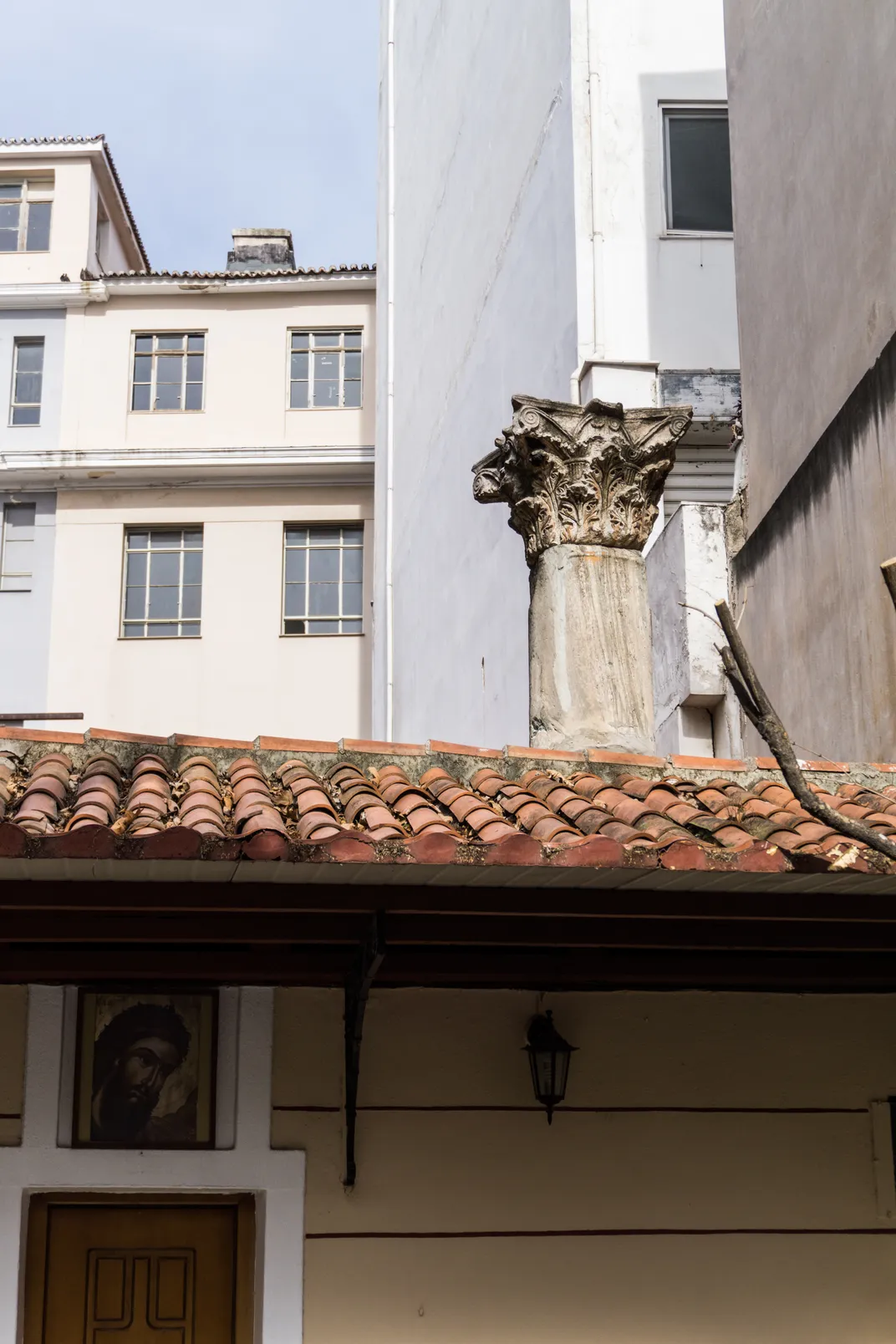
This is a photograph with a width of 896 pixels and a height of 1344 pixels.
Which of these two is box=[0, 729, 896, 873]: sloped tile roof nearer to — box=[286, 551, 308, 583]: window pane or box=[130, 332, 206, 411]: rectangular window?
box=[286, 551, 308, 583]: window pane

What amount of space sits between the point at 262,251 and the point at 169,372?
4.11 meters

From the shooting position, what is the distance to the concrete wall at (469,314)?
14.6 m

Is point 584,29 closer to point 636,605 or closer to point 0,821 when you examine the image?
point 636,605

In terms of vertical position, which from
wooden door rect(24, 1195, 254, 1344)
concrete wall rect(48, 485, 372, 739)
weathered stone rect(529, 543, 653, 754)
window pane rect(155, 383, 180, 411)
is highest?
window pane rect(155, 383, 180, 411)

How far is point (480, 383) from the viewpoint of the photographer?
1708 centimetres

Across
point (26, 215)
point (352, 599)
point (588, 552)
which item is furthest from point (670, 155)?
point (26, 215)

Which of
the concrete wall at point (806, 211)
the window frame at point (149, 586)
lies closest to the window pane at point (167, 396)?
the window frame at point (149, 586)

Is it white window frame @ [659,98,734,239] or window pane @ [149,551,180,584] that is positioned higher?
window pane @ [149,551,180,584]

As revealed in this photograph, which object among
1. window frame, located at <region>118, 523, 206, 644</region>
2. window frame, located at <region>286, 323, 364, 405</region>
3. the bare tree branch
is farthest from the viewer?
window frame, located at <region>286, 323, 364, 405</region>

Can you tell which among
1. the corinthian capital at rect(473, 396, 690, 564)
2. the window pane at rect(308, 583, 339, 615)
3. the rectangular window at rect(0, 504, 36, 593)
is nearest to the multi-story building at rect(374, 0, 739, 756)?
the corinthian capital at rect(473, 396, 690, 564)

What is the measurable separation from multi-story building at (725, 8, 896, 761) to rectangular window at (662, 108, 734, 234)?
2215 millimetres

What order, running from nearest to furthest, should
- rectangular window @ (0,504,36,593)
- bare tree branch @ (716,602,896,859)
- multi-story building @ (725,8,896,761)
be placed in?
bare tree branch @ (716,602,896,859), multi-story building @ (725,8,896,761), rectangular window @ (0,504,36,593)

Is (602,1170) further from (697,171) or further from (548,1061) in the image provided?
(697,171)

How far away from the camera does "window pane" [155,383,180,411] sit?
85.8 feet
